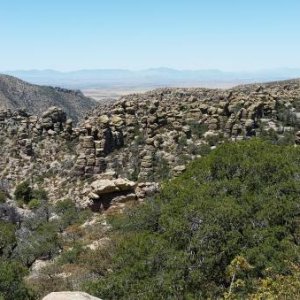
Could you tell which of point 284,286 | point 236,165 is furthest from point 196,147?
point 284,286

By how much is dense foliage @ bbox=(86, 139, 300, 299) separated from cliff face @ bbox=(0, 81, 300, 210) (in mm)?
26262

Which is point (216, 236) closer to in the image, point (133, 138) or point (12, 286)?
point (12, 286)

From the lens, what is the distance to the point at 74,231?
45.2 meters

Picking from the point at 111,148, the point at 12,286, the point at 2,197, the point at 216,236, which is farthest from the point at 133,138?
the point at 216,236

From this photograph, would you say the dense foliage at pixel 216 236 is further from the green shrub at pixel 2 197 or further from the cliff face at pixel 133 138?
the green shrub at pixel 2 197

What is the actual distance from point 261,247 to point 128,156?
148ft

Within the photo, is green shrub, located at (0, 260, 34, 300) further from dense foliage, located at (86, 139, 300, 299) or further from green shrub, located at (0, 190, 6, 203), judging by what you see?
green shrub, located at (0, 190, 6, 203)

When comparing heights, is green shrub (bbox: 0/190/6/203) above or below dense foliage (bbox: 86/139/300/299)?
below

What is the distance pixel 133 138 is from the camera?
74375 millimetres

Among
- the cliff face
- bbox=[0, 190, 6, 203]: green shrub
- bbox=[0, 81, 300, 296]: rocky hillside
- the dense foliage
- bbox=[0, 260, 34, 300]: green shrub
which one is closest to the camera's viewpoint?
→ the dense foliage

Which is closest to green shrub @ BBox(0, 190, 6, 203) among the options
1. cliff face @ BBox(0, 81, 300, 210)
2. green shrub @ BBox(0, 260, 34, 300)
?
cliff face @ BBox(0, 81, 300, 210)

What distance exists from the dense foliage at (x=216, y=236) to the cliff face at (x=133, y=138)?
86.2ft

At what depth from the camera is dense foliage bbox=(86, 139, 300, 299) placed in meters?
25.6

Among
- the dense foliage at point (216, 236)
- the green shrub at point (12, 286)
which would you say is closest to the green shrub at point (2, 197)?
the dense foliage at point (216, 236)
